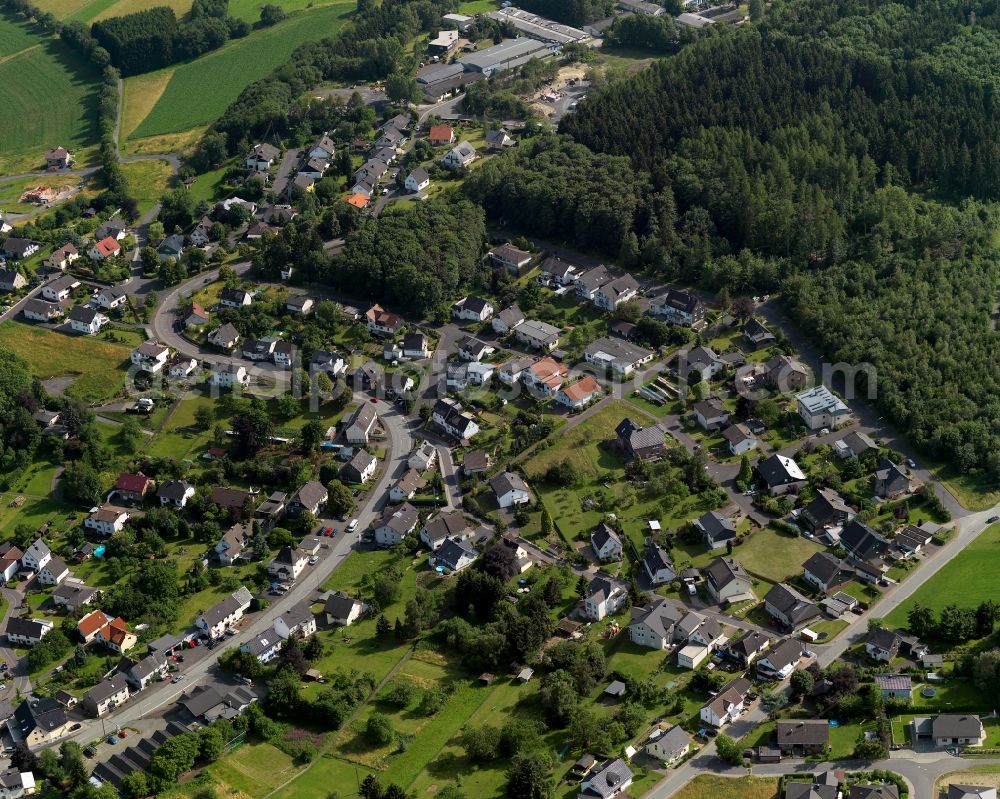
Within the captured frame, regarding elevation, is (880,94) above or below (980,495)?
above

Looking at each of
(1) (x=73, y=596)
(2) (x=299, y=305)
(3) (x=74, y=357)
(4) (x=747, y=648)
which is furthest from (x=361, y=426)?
(4) (x=747, y=648)

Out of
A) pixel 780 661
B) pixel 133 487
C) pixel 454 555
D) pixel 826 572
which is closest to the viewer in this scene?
pixel 780 661

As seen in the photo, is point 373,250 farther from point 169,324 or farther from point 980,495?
point 980,495

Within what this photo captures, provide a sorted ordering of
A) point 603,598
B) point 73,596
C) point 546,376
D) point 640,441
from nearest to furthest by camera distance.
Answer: point 603,598 → point 73,596 → point 640,441 → point 546,376

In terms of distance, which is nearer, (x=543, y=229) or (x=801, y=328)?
(x=801, y=328)

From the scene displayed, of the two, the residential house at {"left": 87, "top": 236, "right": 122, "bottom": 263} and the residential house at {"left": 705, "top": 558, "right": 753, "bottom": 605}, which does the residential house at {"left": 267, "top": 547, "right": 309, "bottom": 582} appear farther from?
the residential house at {"left": 87, "top": 236, "right": 122, "bottom": 263}

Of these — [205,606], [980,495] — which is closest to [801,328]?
[980,495]

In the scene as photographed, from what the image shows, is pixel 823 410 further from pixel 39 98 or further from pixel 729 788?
pixel 39 98
